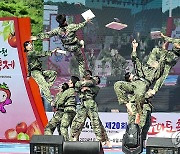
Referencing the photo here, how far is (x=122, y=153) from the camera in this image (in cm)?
761

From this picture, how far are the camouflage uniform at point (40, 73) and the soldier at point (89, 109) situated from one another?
501 mm

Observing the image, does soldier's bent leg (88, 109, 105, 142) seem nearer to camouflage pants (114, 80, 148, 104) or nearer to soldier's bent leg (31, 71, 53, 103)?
camouflage pants (114, 80, 148, 104)

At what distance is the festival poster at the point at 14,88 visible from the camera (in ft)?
26.6

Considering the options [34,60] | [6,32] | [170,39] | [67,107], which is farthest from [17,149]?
[170,39]

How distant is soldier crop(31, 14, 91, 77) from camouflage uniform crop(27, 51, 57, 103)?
1.25ft

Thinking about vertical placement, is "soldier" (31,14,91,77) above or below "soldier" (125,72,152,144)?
above

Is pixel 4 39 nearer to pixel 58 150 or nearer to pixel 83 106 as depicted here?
pixel 83 106

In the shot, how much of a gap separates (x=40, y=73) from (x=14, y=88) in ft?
1.70

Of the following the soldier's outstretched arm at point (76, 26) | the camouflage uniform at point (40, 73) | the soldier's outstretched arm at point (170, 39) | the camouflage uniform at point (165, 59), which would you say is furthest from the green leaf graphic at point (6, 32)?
the soldier's outstretched arm at point (170, 39)

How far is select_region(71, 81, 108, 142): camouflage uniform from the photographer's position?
7738 mm

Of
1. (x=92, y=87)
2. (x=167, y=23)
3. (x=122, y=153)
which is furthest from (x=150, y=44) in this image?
(x=122, y=153)

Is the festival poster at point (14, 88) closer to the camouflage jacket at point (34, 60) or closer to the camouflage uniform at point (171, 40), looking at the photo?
the camouflage jacket at point (34, 60)

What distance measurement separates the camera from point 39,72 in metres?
8.02

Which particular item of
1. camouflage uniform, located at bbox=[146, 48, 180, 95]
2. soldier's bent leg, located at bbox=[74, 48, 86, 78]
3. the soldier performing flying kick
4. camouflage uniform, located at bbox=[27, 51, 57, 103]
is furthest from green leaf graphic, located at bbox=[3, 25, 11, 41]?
camouflage uniform, located at bbox=[146, 48, 180, 95]
